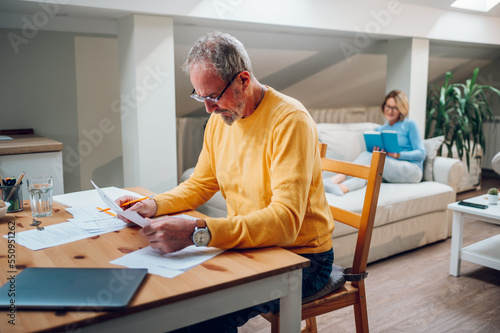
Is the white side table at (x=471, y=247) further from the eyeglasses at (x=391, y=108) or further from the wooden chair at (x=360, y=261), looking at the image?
the wooden chair at (x=360, y=261)

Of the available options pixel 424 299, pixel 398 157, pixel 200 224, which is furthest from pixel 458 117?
pixel 200 224

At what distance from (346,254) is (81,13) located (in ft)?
6.88

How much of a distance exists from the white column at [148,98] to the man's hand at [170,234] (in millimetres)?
1574

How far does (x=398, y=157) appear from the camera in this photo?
3426 millimetres

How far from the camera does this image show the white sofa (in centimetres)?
287

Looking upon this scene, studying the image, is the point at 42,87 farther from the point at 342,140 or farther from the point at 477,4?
the point at 477,4

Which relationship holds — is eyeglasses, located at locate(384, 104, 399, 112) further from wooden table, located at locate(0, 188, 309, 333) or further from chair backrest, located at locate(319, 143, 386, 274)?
wooden table, located at locate(0, 188, 309, 333)

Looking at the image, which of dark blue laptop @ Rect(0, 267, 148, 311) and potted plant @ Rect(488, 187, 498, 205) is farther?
potted plant @ Rect(488, 187, 498, 205)

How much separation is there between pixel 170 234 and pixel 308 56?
3.23 m

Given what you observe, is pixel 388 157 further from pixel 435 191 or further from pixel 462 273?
pixel 462 273

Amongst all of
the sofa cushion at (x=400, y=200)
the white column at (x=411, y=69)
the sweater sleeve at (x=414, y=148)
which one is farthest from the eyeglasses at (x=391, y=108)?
the sofa cushion at (x=400, y=200)

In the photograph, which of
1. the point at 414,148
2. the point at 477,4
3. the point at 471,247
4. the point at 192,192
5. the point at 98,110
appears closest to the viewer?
the point at 192,192

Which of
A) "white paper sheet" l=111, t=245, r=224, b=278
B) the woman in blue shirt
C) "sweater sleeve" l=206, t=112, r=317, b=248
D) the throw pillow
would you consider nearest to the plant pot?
the woman in blue shirt

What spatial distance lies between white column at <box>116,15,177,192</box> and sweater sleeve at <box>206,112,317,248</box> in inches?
57.8
